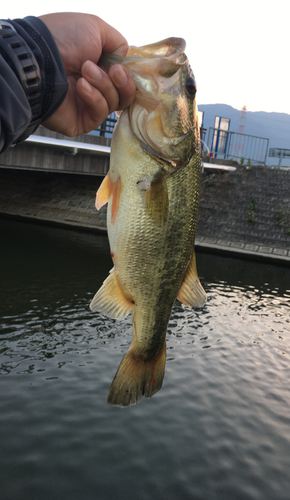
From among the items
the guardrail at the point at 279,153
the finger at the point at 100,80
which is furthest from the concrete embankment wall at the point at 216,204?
the finger at the point at 100,80

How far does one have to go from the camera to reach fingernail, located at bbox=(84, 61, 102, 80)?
2.12 metres

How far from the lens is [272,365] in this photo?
1063 centimetres

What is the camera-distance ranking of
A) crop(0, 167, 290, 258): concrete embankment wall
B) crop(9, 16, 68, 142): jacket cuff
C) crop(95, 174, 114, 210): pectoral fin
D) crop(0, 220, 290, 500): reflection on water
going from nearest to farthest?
crop(9, 16, 68, 142): jacket cuff
crop(95, 174, 114, 210): pectoral fin
crop(0, 220, 290, 500): reflection on water
crop(0, 167, 290, 258): concrete embankment wall

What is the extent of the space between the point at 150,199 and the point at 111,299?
0.74m

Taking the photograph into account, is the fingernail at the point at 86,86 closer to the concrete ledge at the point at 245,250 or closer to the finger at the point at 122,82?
the finger at the point at 122,82

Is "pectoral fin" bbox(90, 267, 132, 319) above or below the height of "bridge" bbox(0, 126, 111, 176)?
below

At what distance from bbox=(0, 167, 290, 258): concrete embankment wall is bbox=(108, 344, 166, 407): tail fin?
72.9 ft

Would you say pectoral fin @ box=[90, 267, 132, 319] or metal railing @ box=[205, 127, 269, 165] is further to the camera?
metal railing @ box=[205, 127, 269, 165]

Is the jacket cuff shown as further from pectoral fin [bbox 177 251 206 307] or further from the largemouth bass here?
pectoral fin [bbox 177 251 206 307]

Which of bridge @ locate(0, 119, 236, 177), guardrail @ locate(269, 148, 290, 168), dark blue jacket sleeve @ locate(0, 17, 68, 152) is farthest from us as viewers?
guardrail @ locate(269, 148, 290, 168)

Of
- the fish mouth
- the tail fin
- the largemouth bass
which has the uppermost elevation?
the fish mouth

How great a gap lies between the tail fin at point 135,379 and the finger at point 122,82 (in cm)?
158

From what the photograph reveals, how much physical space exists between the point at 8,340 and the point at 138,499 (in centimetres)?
541

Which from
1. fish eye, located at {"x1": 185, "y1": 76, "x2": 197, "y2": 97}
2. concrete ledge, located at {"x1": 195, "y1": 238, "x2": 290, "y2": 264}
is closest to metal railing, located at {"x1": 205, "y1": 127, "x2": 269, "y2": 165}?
concrete ledge, located at {"x1": 195, "y1": 238, "x2": 290, "y2": 264}
